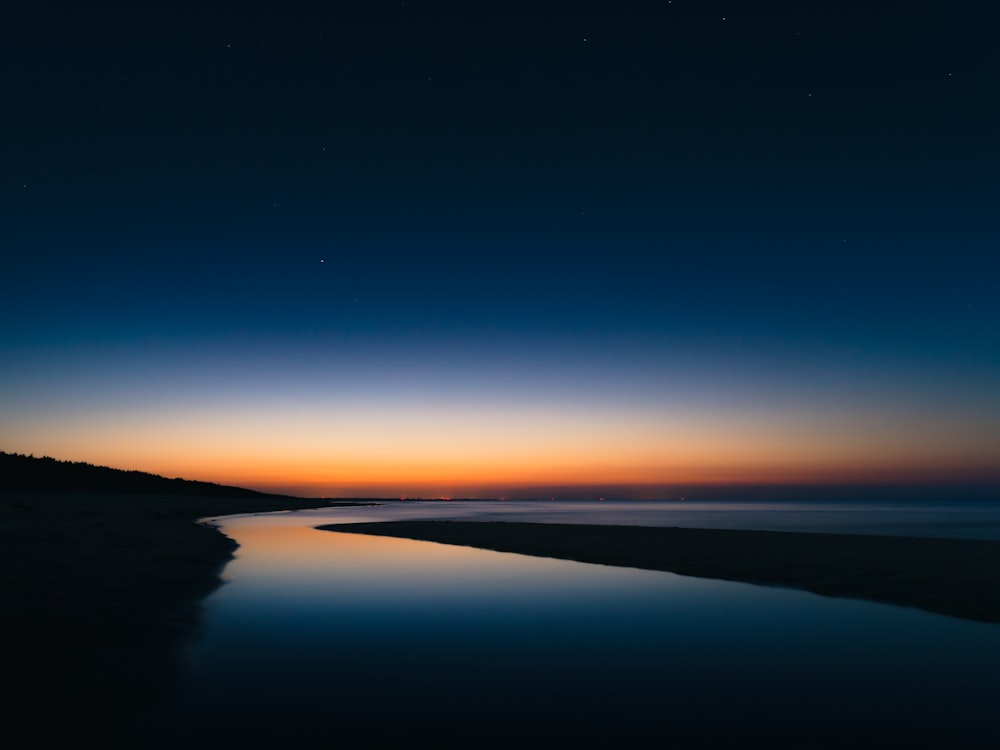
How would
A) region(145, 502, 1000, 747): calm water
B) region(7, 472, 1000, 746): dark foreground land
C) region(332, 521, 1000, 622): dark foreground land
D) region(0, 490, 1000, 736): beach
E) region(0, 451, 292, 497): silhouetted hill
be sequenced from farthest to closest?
region(0, 451, 292, 497): silhouetted hill
region(332, 521, 1000, 622): dark foreground land
region(0, 490, 1000, 736): beach
region(7, 472, 1000, 746): dark foreground land
region(145, 502, 1000, 747): calm water

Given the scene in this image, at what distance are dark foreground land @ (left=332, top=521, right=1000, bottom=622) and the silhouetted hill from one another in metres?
82.2

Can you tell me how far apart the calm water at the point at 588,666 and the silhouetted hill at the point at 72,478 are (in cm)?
8978

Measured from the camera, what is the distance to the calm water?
260 inches

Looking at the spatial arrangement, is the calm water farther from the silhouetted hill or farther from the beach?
the silhouetted hill

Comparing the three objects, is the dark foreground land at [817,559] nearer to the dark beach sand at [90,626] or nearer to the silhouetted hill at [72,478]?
the dark beach sand at [90,626]

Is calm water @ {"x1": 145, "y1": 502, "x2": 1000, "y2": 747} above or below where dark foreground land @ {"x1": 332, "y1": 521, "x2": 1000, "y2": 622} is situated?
below

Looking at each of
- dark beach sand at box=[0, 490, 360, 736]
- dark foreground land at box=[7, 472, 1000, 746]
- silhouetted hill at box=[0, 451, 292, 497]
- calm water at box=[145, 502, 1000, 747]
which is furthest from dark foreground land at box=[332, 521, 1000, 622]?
silhouetted hill at box=[0, 451, 292, 497]

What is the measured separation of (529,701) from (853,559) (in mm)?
15680

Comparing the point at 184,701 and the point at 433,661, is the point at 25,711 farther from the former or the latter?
the point at 433,661

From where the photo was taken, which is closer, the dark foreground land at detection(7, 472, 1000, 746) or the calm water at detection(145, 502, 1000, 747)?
the calm water at detection(145, 502, 1000, 747)

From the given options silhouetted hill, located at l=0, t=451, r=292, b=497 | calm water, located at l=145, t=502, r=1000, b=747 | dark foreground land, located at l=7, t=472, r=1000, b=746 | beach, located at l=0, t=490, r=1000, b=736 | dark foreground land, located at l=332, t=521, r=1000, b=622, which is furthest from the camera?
silhouetted hill, located at l=0, t=451, r=292, b=497

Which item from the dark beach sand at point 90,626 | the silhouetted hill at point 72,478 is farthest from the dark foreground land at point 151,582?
the silhouetted hill at point 72,478

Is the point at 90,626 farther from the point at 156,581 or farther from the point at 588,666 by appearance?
the point at 588,666

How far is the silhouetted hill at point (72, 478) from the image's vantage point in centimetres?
8871
